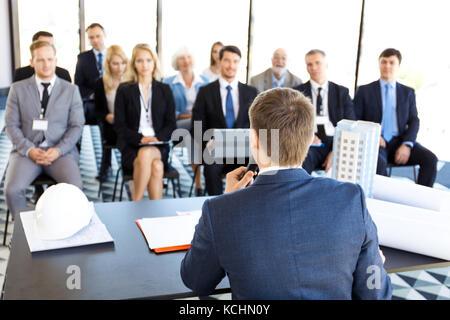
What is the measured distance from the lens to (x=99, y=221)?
Result: 210 cm

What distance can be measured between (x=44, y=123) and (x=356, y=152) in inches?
106

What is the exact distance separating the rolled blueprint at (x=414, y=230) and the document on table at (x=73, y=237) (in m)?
1.15

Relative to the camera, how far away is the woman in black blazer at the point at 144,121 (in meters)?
4.06

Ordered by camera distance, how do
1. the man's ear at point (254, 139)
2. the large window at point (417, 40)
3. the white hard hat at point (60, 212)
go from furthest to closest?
the large window at point (417, 40), the white hard hat at point (60, 212), the man's ear at point (254, 139)

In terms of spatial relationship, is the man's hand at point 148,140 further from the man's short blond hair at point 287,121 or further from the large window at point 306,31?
the large window at point 306,31

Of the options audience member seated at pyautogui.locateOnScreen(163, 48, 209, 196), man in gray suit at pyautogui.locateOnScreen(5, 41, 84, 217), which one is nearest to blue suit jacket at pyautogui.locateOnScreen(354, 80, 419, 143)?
audience member seated at pyautogui.locateOnScreen(163, 48, 209, 196)

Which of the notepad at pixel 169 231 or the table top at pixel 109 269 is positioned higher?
the notepad at pixel 169 231

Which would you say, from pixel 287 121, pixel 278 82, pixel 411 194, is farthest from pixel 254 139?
pixel 278 82

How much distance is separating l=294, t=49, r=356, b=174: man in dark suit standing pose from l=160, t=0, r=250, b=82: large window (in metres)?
3.62

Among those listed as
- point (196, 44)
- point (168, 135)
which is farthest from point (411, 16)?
point (168, 135)

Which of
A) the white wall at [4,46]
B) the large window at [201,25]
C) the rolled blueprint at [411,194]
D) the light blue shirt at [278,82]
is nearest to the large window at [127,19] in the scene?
the large window at [201,25]

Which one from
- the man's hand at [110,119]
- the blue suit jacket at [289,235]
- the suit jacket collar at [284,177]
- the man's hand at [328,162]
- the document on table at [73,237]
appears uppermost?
the suit jacket collar at [284,177]

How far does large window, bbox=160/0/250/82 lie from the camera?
305 inches

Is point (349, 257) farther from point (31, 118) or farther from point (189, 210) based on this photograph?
point (31, 118)
